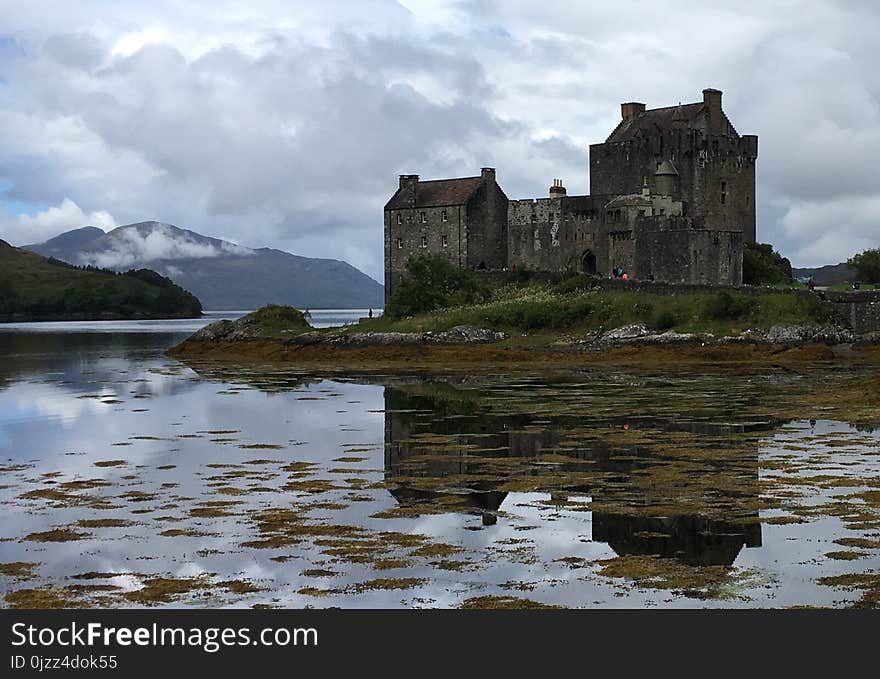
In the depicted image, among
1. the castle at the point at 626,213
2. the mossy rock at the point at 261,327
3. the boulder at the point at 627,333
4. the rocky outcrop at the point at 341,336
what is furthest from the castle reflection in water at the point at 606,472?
the mossy rock at the point at 261,327

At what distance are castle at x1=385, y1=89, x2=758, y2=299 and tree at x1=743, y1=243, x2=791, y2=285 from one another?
1929mm

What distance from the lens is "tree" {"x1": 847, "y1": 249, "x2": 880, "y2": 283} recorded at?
7294 centimetres

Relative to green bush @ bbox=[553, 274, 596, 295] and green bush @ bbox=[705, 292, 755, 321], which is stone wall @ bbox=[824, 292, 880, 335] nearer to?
green bush @ bbox=[705, 292, 755, 321]

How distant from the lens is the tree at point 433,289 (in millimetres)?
75688

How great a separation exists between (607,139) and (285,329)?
2421 centimetres

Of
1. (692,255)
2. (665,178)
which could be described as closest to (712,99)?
(665,178)

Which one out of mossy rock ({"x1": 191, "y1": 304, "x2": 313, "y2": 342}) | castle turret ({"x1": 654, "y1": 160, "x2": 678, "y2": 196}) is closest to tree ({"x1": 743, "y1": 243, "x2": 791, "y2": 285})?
castle turret ({"x1": 654, "y1": 160, "x2": 678, "y2": 196})

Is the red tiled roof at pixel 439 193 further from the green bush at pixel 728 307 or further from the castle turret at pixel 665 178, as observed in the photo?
the green bush at pixel 728 307

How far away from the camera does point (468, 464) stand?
26.8 meters

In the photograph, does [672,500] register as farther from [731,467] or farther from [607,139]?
[607,139]

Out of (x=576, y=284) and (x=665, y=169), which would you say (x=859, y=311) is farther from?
(x=576, y=284)

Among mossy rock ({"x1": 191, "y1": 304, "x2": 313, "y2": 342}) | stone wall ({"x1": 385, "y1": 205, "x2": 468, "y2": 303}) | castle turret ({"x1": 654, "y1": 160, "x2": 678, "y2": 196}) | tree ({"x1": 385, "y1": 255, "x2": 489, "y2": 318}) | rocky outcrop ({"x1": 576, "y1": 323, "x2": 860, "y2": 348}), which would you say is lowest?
rocky outcrop ({"x1": 576, "y1": 323, "x2": 860, "y2": 348})

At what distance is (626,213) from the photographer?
74875 mm

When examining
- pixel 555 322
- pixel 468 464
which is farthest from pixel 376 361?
pixel 468 464
